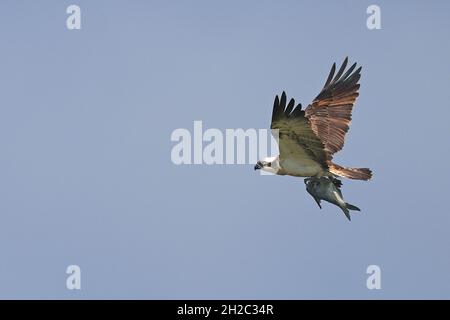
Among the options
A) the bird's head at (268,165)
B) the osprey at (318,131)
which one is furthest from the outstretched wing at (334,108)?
the bird's head at (268,165)

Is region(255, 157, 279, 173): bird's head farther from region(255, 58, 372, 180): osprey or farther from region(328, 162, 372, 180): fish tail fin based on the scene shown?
region(328, 162, 372, 180): fish tail fin

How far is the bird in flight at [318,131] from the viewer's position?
617 inches

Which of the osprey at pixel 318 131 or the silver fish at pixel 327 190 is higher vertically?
the osprey at pixel 318 131

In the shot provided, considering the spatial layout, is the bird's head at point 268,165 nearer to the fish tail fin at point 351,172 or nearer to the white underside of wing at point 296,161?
the white underside of wing at point 296,161

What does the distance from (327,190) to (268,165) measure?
1.14 metres

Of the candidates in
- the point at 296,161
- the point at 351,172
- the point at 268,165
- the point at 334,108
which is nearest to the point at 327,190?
the point at 351,172

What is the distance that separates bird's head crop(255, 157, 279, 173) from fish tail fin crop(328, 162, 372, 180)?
3.05 ft

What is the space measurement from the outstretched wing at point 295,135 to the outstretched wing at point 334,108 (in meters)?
0.84

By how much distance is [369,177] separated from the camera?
16266 mm

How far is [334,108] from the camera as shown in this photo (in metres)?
17.8

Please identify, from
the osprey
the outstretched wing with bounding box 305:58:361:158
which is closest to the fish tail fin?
the osprey

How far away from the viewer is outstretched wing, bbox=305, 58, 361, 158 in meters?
17.4

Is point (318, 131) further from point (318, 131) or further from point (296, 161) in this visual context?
point (296, 161)

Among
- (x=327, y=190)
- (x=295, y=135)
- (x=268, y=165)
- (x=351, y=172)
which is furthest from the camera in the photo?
(x=327, y=190)
